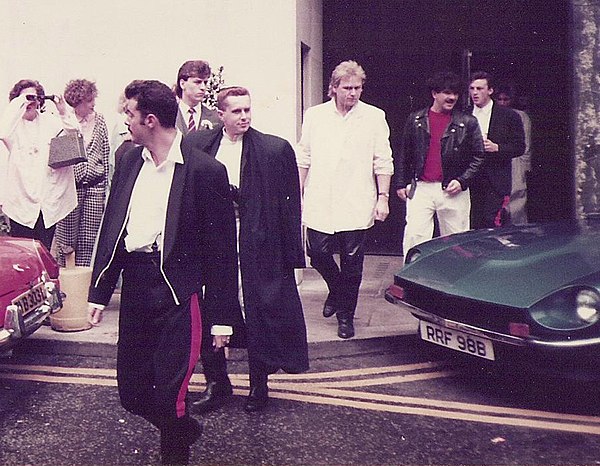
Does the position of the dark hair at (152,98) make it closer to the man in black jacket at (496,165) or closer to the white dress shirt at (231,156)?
the white dress shirt at (231,156)

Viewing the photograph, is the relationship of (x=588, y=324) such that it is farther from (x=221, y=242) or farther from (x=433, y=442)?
(x=221, y=242)

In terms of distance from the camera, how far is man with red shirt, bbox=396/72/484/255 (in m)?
7.19

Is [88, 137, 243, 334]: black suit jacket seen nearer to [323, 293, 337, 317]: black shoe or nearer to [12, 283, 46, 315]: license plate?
[12, 283, 46, 315]: license plate

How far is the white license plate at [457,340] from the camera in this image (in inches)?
208

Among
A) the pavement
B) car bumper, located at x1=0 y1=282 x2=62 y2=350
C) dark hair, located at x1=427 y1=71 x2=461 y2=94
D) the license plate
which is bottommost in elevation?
the pavement

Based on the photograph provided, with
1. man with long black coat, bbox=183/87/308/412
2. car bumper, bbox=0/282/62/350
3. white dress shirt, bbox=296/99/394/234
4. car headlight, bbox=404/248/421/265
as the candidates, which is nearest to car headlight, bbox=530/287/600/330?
man with long black coat, bbox=183/87/308/412

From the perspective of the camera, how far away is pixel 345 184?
692cm

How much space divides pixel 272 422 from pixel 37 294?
1.72m

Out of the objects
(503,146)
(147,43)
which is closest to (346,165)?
(503,146)

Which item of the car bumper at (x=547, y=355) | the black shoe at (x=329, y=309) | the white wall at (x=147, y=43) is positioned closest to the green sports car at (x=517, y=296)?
the car bumper at (x=547, y=355)

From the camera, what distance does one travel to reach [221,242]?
4027 mm

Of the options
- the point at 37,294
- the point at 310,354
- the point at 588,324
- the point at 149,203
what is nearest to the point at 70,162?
the point at 37,294

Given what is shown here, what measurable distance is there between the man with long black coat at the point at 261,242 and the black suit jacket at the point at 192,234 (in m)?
1.15

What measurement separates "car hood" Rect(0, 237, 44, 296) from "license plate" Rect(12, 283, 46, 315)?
6 centimetres
